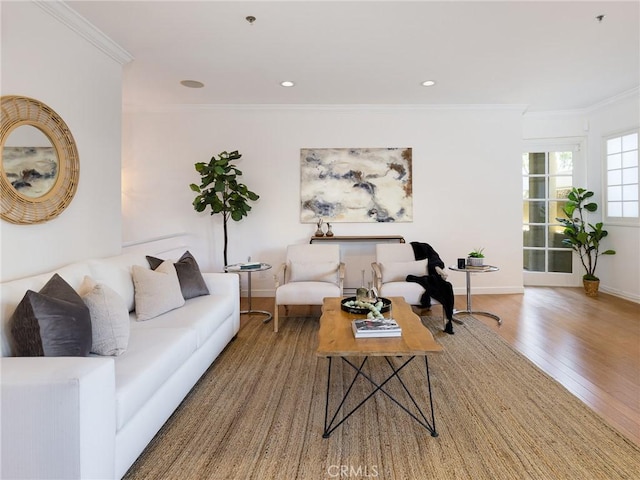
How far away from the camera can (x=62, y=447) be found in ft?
4.35

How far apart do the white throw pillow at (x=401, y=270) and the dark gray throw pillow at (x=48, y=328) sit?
301 centimetres

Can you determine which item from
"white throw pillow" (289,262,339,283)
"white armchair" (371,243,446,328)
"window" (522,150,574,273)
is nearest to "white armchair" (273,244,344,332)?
"white throw pillow" (289,262,339,283)

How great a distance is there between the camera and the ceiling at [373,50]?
275 cm

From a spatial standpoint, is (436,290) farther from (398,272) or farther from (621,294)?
(621,294)

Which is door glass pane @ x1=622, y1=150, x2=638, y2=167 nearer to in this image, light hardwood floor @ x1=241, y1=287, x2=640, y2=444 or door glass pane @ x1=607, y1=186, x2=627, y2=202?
door glass pane @ x1=607, y1=186, x2=627, y2=202

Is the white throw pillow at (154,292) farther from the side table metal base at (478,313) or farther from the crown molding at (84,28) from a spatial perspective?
the side table metal base at (478,313)

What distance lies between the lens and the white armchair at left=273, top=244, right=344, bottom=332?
380 centimetres

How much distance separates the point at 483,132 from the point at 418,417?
4.36m

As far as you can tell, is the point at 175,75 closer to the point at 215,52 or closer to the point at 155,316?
the point at 215,52

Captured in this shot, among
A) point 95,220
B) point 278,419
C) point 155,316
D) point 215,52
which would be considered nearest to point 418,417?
→ point 278,419

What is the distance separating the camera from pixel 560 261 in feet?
18.6

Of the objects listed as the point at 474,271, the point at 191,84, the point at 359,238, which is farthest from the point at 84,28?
the point at 474,271

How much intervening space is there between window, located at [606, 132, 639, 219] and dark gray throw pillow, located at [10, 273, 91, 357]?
6.15 m

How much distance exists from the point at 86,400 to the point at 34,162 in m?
1.94
